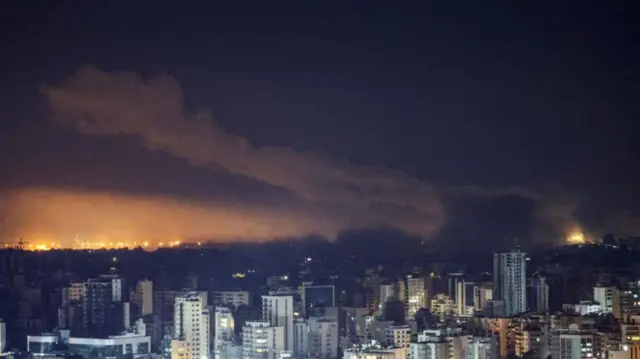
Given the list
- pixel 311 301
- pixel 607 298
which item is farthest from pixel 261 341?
pixel 607 298

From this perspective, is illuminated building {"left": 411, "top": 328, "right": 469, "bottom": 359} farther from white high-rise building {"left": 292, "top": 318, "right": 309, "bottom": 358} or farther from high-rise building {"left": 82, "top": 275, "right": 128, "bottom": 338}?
high-rise building {"left": 82, "top": 275, "right": 128, "bottom": 338}

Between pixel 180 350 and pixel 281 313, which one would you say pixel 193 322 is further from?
pixel 281 313

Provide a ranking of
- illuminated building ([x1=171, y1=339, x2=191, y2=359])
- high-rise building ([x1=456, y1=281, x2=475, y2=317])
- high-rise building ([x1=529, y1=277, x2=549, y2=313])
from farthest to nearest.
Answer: high-rise building ([x1=456, y1=281, x2=475, y2=317]), high-rise building ([x1=529, y1=277, x2=549, y2=313]), illuminated building ([x1=171, y1=339, x2=191, y2=359])

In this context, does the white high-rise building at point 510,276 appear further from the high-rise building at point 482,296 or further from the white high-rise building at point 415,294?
the white high-rise building at point 415,294

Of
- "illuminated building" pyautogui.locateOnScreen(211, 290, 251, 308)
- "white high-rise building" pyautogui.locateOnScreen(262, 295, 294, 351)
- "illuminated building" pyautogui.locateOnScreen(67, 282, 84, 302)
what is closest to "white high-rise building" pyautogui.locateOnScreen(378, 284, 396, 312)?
"white high-rise building" pyautogui.locateOnScreen(262, 295, 294, 351)

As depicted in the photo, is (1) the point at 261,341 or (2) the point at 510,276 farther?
(2) the point at 510,276

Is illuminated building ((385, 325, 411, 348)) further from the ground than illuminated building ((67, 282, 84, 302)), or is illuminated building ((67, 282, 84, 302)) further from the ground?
illuminated building ((67, 282, 84, 302))

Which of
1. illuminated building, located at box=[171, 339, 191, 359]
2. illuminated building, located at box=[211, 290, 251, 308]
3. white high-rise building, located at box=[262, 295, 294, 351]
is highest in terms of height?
illuminated building, located at box=[211, 290, 251, 308]
